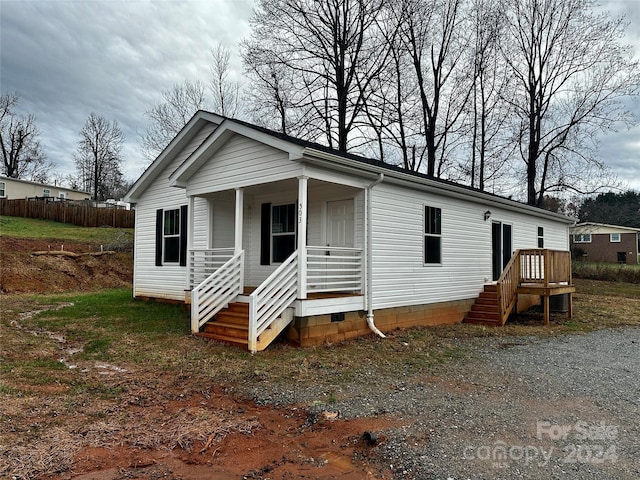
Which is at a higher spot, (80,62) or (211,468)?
(80,62)

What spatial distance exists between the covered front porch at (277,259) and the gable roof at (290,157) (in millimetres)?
538

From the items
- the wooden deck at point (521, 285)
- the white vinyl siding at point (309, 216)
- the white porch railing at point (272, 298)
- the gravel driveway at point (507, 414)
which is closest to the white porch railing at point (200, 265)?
the white vinyl siding at point (309, 216)

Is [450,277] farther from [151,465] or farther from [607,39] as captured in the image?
[607,39]

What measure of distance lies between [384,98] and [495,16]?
8244mm

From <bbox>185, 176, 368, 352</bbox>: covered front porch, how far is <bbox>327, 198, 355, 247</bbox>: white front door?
0.02 meters

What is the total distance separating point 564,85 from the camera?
2242cm

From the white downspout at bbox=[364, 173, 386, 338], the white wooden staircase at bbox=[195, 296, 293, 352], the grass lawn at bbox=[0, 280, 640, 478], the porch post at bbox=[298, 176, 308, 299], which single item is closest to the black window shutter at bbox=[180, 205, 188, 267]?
the grass lawn at bbox=[0, 280, 640, 478]

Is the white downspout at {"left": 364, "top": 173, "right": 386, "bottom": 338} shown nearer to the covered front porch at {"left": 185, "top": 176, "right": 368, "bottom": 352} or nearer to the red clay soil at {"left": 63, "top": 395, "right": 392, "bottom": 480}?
the covered front porch at {"left": 185, "top": 176, "right": 368, "bottom": 352}

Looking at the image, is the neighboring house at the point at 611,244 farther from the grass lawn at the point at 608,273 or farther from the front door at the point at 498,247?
the front door at the point at 498,247

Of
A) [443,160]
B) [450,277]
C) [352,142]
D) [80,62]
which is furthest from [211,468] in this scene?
[443,160]

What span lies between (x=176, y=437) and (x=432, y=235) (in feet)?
26.3

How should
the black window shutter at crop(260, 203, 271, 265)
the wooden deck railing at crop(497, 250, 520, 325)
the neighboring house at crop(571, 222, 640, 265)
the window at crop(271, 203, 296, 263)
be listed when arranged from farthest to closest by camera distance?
the neighboring house at crop(571, 222, 640, 265) < the wooden deck railing at crop(497, 250, 520, 325) < the black window shutter at crop(260, 203, 271, 265) < the window at crop(271, 203, 296, 263)

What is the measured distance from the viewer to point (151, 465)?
10.6 feet

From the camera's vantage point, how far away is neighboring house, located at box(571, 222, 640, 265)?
3984cm
